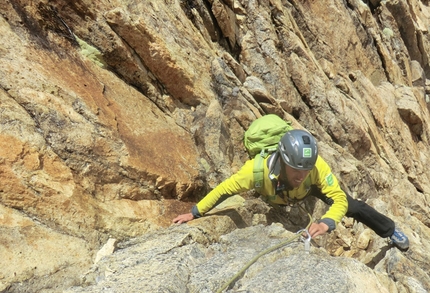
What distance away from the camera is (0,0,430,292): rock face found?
5.27m

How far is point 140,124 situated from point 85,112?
1.33 meters

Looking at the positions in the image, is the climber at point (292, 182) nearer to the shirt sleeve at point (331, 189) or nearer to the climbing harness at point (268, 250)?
the shirt sleeve at point (331, 189)

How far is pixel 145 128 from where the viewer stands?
763cm

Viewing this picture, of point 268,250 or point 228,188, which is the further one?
point 228,188

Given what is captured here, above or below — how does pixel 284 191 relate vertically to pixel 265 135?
below

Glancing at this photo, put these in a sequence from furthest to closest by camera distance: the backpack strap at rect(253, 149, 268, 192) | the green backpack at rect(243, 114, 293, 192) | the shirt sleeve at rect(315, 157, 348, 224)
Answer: the green backpack at rect(243, 114, 293, 192) → the shirt sleeve at rect(315, 157, 348, 224) → the backpack strap at rect(253, 149, 268, 192)

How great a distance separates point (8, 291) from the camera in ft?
14.3

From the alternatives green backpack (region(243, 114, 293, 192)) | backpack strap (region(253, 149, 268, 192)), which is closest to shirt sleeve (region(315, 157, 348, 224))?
green backpack (region(243, 114, 293, 192))

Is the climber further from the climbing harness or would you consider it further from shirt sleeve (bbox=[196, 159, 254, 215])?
the climbing harness

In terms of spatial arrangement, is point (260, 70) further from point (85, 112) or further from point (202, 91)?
point (85, 112)

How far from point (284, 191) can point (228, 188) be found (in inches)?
53.8

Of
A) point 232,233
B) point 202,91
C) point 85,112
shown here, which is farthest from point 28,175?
point 202,91

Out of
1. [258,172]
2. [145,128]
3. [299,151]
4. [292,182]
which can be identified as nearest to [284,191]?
[292,182]

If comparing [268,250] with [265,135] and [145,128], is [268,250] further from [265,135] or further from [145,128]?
[145,128]
